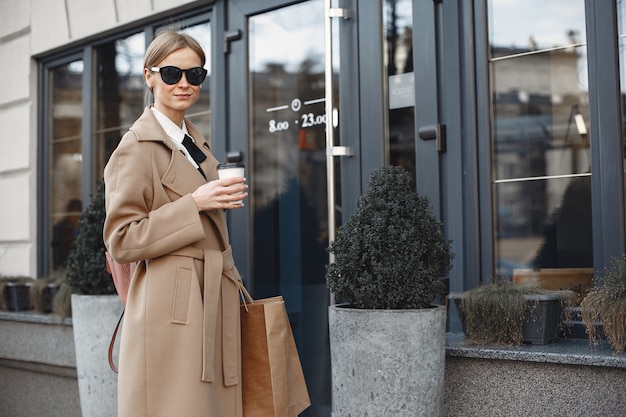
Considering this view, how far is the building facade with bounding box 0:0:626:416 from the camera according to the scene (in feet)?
15.2

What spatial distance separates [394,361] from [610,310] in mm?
1039

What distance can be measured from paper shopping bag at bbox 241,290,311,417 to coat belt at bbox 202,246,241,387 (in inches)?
2.8

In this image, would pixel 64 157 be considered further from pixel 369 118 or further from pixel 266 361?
pixel 266 361

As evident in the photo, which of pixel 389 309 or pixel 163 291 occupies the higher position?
pixel 163 291

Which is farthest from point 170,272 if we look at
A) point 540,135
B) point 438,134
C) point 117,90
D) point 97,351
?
point 117,90

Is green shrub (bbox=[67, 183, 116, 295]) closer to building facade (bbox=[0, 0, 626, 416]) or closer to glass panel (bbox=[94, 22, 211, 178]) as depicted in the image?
building facade (bbox=[0, 0, 626, 416])

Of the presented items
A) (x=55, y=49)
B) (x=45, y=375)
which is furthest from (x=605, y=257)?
(x=55, y=49)

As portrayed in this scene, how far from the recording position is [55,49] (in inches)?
301

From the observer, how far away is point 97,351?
521cm

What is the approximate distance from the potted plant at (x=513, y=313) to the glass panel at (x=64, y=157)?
462cm

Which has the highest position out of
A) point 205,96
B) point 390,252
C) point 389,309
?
point 205,96

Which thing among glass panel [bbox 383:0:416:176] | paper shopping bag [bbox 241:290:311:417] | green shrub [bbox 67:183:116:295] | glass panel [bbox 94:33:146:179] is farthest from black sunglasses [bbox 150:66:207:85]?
glass panel [bbox 94:33:146:179]

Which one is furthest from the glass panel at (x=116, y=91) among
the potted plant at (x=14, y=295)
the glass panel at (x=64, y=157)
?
the potted plant at (x=14, y=295)

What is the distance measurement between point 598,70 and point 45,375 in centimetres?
515
